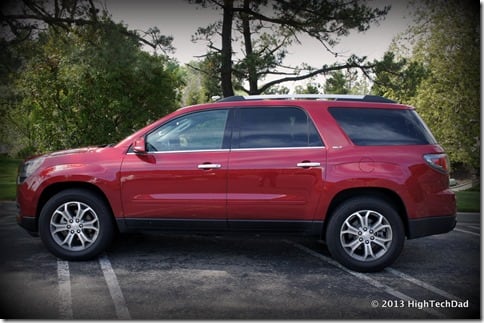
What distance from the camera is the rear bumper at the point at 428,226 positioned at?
4.46 m

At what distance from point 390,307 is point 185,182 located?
2.26 metres

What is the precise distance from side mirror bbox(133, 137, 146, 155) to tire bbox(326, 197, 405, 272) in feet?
6.74

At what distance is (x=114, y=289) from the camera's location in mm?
3984

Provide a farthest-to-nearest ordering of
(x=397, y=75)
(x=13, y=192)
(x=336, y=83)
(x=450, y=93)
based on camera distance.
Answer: (x=450, y=93)
(x=336, y=83)
(x=397, y=75)
(x=13, y=192)

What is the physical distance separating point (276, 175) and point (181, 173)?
978 mm

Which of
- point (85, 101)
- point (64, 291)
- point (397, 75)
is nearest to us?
point (64, 291)

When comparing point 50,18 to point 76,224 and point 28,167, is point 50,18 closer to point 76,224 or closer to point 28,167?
point 28,167

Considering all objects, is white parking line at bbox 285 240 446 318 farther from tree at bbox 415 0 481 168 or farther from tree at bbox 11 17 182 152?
tree at bbox 415 0 481 168

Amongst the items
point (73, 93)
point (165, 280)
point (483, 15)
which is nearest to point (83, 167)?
point (165, 280)

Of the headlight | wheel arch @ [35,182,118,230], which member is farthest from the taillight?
the headlight

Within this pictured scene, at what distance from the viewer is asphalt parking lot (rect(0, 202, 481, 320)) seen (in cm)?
360

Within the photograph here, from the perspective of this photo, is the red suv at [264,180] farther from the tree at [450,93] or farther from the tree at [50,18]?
the tree at [450,93]

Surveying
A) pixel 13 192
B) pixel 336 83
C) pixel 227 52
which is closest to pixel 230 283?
pixel 227 52

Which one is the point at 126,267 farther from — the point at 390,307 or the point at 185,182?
the point at 390,307
